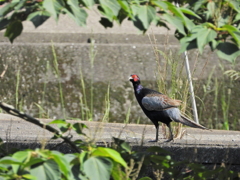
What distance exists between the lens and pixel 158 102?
4.25 m

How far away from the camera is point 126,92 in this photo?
229 inches

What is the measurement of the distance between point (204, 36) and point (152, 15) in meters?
0.20

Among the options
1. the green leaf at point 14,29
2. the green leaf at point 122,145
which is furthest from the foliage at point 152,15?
the green leaf at point 122,145

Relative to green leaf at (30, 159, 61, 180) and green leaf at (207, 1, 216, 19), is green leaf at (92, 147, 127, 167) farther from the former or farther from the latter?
green leaf at (207, 1, 216, 19)

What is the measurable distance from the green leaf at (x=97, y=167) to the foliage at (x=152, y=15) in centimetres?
49

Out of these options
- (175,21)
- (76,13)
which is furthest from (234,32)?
(76,13)

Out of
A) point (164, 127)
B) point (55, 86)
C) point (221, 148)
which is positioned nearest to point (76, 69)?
point (55, 86)

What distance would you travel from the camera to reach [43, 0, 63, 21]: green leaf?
184 cm

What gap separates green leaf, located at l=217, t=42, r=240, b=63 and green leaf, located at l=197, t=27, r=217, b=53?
0.20ft

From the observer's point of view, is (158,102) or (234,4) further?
(158,102)

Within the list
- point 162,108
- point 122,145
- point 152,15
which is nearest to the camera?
point 152,15

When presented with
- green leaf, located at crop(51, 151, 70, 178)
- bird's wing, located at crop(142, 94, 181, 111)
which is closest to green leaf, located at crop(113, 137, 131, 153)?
green leaf, located at crop(51, 151, 70, 178)

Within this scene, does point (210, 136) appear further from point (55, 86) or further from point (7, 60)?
point (7, 60)

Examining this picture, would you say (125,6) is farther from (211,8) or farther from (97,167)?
(97,167)
